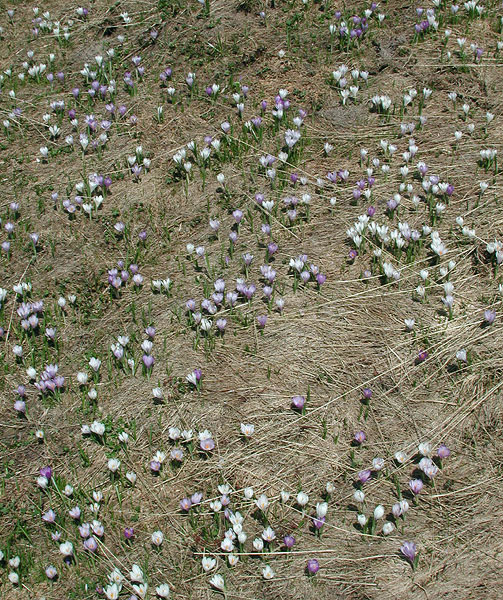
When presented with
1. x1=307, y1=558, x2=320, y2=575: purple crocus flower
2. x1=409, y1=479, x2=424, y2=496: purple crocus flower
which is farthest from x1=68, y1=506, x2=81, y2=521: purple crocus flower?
x1=409, y1=479, x2=424, y2=496: purple crocus flower

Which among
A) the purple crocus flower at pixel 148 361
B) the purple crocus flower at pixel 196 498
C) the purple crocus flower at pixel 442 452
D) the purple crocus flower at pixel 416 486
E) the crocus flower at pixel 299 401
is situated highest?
the purple crocus flower at pixel 148 361

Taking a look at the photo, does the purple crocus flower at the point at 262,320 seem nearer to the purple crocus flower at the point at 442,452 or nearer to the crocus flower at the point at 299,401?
the crocus flower at the point at 299,401

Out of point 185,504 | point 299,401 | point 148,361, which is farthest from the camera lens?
point 148,361

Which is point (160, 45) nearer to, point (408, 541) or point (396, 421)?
point (396, 421)

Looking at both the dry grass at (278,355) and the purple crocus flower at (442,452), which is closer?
the dry grass at (278,355)

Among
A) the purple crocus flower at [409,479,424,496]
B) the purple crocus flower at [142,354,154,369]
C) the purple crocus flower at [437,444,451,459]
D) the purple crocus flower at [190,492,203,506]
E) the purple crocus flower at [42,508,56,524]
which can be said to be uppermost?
the purple crocus flower at [142,354,154,369]

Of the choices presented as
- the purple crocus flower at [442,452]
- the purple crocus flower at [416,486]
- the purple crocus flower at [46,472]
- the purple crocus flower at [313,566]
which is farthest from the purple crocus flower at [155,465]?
the purple crocus flower at [442,452]

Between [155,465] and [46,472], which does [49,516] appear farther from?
[155,465]

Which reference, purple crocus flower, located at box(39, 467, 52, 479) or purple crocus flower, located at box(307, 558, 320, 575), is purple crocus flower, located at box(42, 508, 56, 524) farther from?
purple crocus flower, located at box(307, 558, 320, 575)

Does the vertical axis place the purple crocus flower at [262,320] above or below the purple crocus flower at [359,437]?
above

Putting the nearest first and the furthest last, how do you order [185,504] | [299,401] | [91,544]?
[91,544] < [185,504] < [299,401]

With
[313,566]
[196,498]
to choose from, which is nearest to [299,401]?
[196,498]
